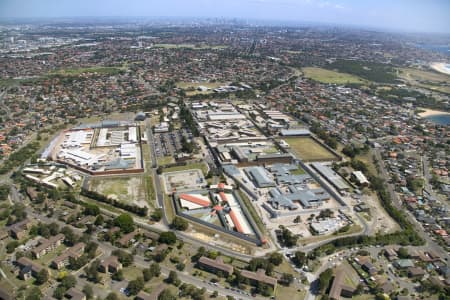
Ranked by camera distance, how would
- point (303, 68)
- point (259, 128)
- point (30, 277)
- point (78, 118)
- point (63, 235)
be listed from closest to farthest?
point (30, 277) → point (63, 235) → point (259, 128) → point (78, 118) → point (303, 68)

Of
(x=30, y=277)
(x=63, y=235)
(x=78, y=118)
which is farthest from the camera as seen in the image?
(x=78, y=118)

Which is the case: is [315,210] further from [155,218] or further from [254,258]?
[155,218]

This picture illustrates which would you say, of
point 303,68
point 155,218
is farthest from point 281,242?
point 303,68

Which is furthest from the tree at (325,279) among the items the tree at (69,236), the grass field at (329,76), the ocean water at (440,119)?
the grass field at (329,76)

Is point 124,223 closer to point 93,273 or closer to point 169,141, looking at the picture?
point 93,273

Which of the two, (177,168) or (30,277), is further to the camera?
(177,168)
